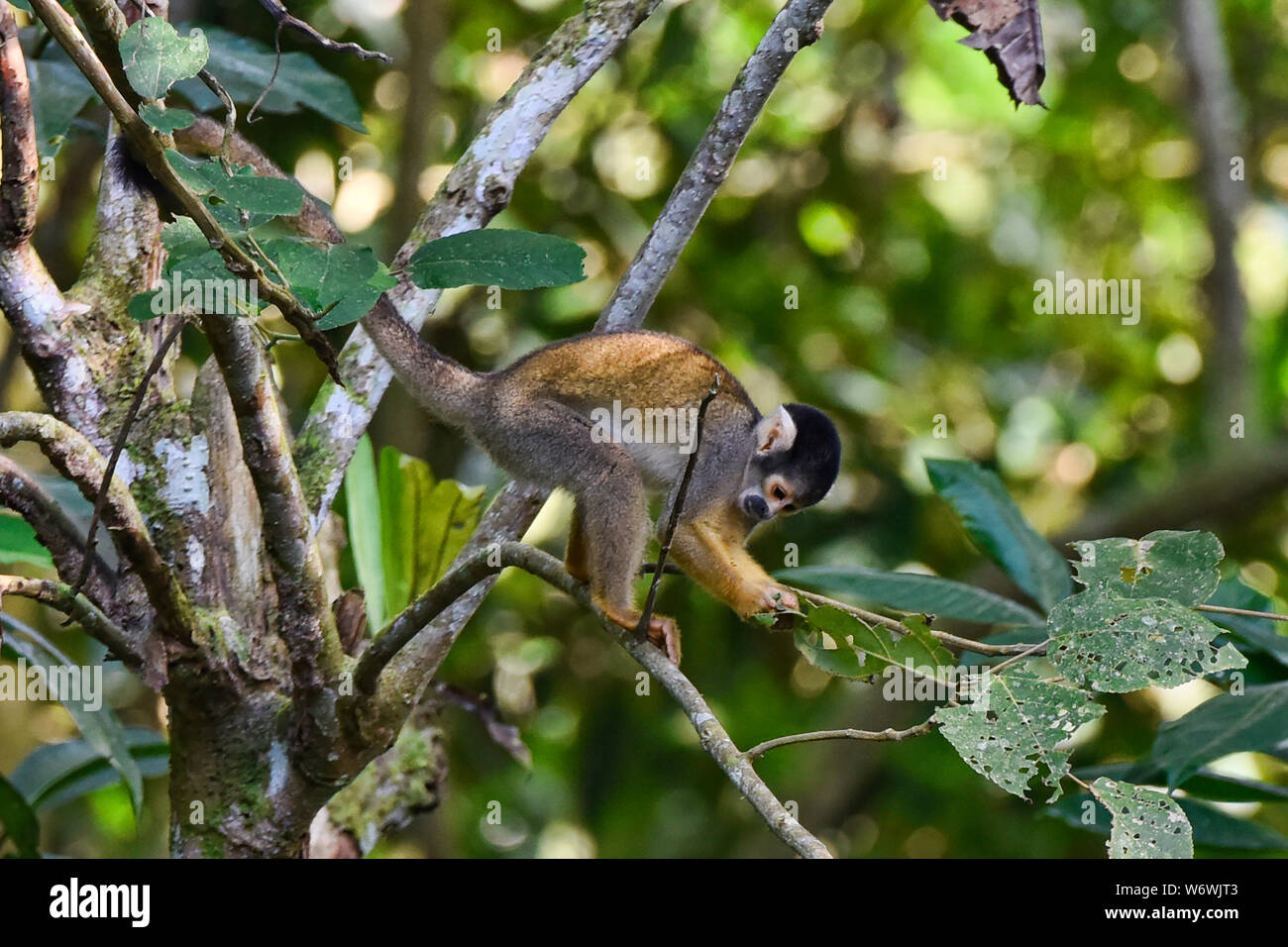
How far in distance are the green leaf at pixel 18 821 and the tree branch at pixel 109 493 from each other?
1.06 metres

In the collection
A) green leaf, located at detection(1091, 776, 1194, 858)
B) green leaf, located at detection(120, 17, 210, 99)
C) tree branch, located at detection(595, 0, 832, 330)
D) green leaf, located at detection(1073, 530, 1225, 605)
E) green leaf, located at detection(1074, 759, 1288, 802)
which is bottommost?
green leaf, located at detection(1091, 776, 1194, 858)

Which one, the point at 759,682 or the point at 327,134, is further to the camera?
the point at 759,682

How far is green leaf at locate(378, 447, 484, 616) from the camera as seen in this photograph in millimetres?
3180

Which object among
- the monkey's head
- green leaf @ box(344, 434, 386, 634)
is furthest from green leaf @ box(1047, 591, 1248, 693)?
green leaf @ box(344, 434, 386, 634)

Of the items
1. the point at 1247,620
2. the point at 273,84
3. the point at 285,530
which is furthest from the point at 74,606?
the point at 1247,620

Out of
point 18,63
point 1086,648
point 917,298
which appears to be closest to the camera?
point 1086,648

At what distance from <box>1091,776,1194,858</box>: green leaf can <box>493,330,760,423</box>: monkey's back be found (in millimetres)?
1641

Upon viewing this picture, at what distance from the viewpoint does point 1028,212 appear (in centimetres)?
694

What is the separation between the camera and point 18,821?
2867 mm

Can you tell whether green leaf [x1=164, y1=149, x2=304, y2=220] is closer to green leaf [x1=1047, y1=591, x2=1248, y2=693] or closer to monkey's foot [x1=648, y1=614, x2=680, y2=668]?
green leaf [x1=1047, y1=591, x2=1248, y2=693]

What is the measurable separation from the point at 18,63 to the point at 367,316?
2.70 ft

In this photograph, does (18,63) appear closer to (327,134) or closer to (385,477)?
(385,477)

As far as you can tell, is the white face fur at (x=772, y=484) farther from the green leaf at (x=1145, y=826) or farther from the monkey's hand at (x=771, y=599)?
the green leaf at (x=1145, y=826)

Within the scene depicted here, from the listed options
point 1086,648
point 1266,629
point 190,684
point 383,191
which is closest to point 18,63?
point 190,684
